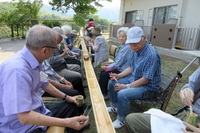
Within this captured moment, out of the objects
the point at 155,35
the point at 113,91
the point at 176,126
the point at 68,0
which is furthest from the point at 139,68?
the point at 68,0

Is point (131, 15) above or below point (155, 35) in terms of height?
above

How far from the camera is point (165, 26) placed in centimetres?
866

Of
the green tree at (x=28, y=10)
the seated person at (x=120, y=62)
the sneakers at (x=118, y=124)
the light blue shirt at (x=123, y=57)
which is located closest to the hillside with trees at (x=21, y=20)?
the green tree at (x=28, y=10)

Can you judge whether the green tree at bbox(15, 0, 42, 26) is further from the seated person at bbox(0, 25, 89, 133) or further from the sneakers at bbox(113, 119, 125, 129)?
the seated person at bbox(0, 25, 89, 133)

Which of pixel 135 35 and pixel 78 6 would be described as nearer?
pixel 135 35

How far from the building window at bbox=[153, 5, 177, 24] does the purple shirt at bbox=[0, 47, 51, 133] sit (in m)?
9.63

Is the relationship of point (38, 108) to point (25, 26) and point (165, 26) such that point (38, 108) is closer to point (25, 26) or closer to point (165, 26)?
point (165, 26)

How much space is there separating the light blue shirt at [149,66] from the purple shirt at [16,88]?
5.04 ft

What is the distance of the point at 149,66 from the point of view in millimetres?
2422

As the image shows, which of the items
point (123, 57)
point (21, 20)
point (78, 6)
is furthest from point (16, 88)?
point (78, 6)

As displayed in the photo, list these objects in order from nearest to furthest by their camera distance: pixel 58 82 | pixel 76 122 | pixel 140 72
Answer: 1. pixel 76 122
2. pixel 140 72
3. pixel 58 82

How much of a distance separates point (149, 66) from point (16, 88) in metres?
1.78

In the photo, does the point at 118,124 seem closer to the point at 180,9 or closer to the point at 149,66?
the point at 149,66

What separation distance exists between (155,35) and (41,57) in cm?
909
